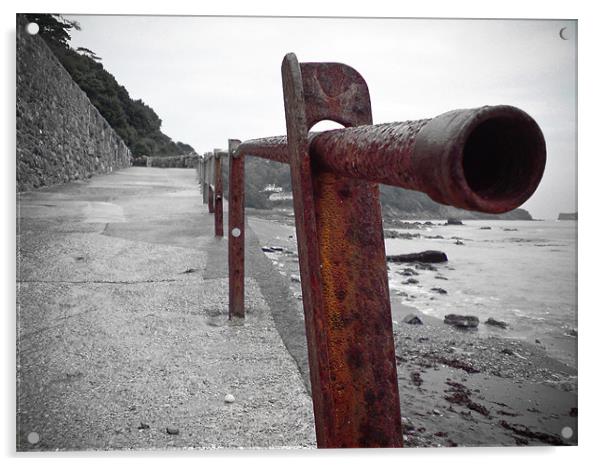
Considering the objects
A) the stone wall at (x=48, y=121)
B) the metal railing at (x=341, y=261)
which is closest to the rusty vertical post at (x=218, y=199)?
the stone wall at (x=48, y=121)

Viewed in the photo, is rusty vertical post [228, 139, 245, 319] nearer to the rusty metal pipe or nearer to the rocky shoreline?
A: the rocky shoreline

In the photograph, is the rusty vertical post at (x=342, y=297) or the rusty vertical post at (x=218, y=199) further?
the rusty vertical post at (x=218, y=199)

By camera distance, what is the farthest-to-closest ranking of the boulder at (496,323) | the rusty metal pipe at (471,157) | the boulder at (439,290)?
1. the boulder at (439,290)
2. the boulder at (496,323)
3. the rusty metal pipe at (471,157)

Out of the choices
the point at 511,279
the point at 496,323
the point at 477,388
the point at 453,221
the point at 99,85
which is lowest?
the point at 477,388

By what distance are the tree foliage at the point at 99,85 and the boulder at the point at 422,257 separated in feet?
7.05

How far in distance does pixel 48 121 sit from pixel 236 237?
4.48 ft

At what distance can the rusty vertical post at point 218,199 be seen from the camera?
11.4 ft

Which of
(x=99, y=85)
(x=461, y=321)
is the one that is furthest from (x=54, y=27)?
(x=461, y=321)

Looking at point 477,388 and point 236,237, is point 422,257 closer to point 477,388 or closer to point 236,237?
point 477,388

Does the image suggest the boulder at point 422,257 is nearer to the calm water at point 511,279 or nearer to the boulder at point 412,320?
the calm water at point 511,279

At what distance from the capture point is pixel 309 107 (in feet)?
2.39

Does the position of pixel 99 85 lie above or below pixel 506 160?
above

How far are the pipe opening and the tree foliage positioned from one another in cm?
186

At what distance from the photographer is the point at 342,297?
67cm
